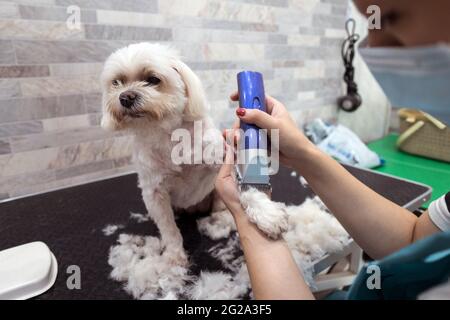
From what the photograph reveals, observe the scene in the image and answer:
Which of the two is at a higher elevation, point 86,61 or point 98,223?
point 86,61

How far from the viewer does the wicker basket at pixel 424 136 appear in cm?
184

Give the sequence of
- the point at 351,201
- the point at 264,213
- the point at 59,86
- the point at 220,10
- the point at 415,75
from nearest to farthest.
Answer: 1. the point at 415,75
2. the point at 264,213
3. the point at 351,201
4. the point at 59,86
5. the point at 220,10

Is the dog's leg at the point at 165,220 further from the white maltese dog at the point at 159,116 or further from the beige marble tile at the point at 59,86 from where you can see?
the beige marble tile at the point at 59,86

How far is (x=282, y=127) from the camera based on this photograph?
2.48 ft

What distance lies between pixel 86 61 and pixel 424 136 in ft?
6.15

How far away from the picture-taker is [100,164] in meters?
1.38

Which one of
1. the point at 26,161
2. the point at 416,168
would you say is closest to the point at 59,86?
the point at 26,161

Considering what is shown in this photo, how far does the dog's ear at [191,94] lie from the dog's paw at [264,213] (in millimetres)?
335

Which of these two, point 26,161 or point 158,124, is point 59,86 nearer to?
point 26,161

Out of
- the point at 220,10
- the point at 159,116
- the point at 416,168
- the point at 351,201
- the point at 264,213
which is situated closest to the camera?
the point at 264,213

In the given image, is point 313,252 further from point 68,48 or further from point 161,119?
point 68,48

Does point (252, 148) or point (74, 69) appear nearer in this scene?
point (252, 148)

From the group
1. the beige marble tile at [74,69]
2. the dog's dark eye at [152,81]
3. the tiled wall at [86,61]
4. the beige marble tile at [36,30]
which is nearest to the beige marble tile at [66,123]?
the tiled wall at [86,61]
